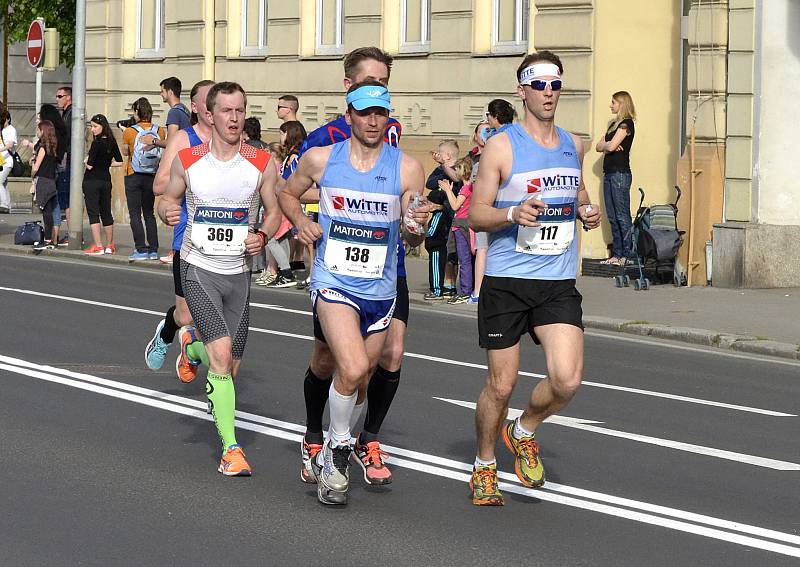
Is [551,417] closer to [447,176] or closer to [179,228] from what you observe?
[179,228]

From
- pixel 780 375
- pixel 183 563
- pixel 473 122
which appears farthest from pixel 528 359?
pixel 473 122

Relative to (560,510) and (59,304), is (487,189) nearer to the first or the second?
(560,510)

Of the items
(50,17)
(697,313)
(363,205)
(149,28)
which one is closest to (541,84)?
(363,205)

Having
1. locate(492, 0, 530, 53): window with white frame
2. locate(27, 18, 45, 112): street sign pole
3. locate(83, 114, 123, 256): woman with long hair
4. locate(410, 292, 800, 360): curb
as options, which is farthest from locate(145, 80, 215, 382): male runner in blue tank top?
locate(27, 18, 45, 112): street sign pole

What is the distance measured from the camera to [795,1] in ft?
61.1

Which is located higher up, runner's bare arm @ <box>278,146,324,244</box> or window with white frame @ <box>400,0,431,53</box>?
window with white frame @ <box>400,0,431,53</box>

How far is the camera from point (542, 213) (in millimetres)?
7895

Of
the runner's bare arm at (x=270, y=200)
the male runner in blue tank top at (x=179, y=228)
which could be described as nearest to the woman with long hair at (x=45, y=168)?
the male runner in blue tank top at (x=179, y=228)

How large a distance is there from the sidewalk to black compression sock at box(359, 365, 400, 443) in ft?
21.0

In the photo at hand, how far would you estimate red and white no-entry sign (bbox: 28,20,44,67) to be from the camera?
87.1ft

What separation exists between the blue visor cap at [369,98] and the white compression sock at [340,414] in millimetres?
1252

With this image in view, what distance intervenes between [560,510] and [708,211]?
11.7 m

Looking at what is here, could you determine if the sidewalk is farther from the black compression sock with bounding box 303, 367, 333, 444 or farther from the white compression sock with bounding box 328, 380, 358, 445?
the white compression sock with bounding box 328, 380, 358, 445

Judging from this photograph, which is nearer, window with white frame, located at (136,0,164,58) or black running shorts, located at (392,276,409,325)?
black running shorts, located at (392,276,409,325)
